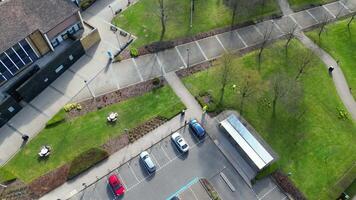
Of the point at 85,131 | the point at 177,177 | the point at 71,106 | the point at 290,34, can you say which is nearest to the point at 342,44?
the point at 290,34

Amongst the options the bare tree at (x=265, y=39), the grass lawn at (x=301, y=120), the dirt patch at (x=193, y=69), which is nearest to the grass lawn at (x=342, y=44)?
the grass lawn at (x=301, y=120)

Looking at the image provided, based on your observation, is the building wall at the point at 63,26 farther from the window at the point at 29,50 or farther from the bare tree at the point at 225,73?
the bare tree at the point at 225,73

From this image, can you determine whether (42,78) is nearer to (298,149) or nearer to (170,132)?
(170,132)

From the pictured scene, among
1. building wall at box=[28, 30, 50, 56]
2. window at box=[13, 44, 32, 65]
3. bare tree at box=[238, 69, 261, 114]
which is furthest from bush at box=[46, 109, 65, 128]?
bare tree at box=[238, 69, 261, 114]

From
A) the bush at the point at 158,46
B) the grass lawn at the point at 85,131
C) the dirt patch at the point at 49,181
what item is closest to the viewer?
the dirt patch at the point at 49,181

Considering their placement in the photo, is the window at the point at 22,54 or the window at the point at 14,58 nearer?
the window at the point at 14,58

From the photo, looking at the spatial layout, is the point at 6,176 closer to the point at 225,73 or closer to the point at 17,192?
the point at 17,192
